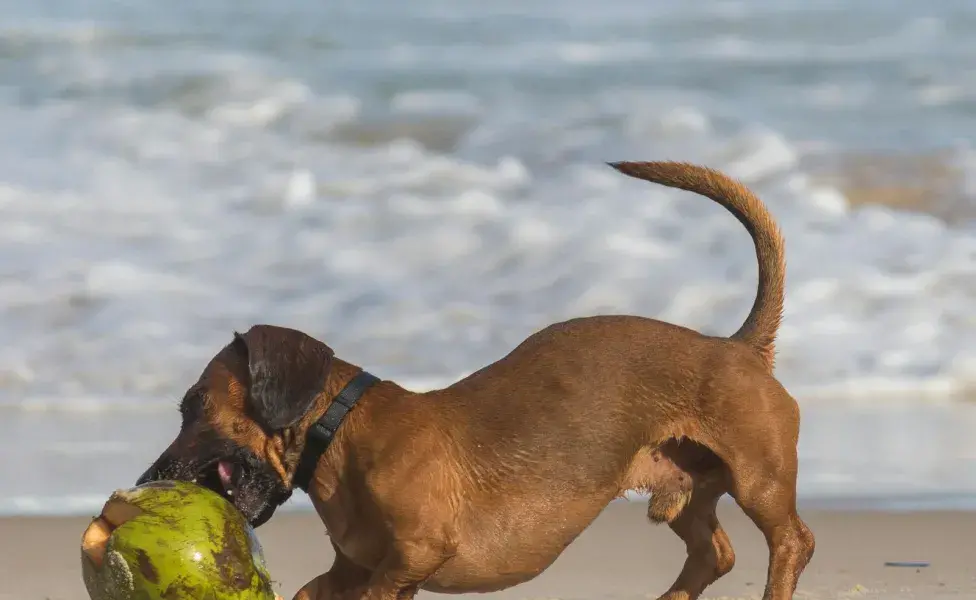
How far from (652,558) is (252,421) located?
251cm

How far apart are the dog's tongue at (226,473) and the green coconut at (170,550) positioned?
235mm

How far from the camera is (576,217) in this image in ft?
40.3

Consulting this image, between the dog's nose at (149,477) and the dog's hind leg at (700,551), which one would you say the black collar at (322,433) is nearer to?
the dog's nose at (149,477)

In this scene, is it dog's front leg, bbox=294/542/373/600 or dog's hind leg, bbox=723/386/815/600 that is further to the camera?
dog's hind leg, bbox=723/386/815/600

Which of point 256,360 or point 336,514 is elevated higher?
point 256,360

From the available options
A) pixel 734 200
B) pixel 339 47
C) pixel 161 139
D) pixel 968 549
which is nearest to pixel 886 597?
pixel 968 549

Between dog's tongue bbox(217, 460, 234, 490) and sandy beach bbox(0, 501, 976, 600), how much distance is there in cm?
141

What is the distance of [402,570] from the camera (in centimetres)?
462

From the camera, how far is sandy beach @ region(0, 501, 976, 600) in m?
6.00

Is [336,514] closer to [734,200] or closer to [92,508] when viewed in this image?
[734,200]

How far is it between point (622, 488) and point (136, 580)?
1.64 metres


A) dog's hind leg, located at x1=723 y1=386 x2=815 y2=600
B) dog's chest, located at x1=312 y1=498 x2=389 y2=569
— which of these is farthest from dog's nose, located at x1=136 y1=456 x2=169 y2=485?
dog's hind leg, located at x1=723 y1=386 x2=815 y2=600

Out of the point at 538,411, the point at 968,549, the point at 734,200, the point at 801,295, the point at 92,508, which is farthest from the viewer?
the point at 801,295

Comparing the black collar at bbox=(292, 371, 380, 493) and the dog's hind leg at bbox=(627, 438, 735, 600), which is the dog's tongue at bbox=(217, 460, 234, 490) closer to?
the black collar at bbox=(292, 371, 380, 493)
